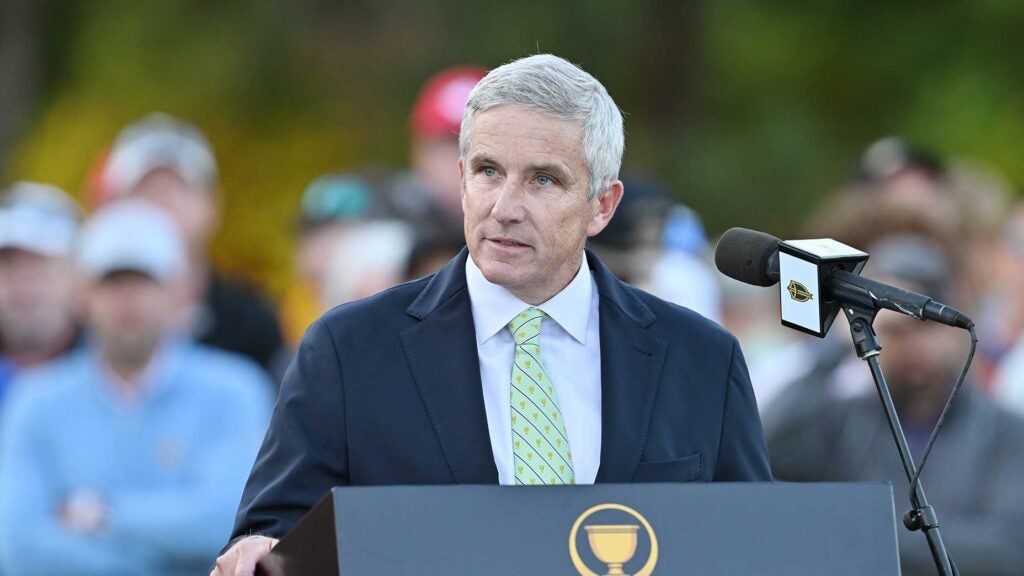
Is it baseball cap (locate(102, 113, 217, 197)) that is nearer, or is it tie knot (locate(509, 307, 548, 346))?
tie knot (locate(509, 307, 548, 346))

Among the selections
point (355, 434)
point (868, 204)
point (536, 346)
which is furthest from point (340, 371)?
point (868, 204)

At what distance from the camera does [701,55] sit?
17047mm

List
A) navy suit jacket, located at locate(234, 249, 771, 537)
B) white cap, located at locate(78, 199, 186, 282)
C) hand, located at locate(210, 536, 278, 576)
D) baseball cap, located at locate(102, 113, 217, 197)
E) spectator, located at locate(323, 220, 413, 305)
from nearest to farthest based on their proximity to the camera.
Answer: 1. hand, located at locate(210, 536, 278, 576)
2. navy suit jacket, located at locate(234, 249, 771, 537)
3. white cap, located at locate(78, 199, 186, 282)
4. spectator, located at locate(323, 220, 413, 305)
5. baseball cap, located at locate(102, 113, 217, 197)

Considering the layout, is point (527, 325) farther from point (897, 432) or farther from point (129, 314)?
point (129, 314)

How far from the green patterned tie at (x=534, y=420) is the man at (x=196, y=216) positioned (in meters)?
4.62

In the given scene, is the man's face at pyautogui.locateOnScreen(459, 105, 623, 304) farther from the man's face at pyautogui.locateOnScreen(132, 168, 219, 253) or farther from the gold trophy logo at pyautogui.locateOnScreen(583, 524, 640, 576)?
the man's face at pyautogui.locateOnScreen(132, 168, 219, 253)

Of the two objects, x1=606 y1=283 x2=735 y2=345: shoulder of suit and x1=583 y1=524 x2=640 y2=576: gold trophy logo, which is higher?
x1=606 y1=283 x2=735 y2=345: shoulder of suit

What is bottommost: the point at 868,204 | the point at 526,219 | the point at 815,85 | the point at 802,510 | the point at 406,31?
the point at 802,510

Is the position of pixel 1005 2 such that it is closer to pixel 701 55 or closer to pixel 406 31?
pixel 701 55

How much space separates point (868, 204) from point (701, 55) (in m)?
9.38

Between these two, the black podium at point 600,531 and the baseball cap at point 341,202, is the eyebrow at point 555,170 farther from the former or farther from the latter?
the baseball cap at point 341,202

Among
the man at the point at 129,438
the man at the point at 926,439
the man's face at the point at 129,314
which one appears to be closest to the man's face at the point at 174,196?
the man at the point at 129,438

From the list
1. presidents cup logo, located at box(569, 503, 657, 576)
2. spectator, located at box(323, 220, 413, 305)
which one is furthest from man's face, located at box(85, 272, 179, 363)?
presidents cup logo, located at box(569, 503, 657, 576)

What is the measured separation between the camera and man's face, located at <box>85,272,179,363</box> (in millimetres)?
7785
